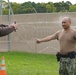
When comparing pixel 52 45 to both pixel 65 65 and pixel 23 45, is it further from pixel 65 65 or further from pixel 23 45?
pixel 65 65

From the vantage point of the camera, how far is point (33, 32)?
2097 centimetres

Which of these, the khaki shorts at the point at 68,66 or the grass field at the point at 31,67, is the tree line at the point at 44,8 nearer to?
the grass field at the point at 31,67

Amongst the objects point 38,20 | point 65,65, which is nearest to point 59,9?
point 38,20

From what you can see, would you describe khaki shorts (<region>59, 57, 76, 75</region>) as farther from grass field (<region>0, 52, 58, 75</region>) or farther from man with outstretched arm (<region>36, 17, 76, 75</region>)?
grass field (<region>0, 52, 58, 75</region>)

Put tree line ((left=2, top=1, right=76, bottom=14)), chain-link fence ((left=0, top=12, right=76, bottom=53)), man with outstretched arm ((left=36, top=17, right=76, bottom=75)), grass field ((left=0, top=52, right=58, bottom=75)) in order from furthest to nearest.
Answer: tree line ((left=2, top=1, right=76, bottom=14)) < chain-link fence ((left=0, top=12, right=76, bottom=53)) < grass field ((left=0, top=52, right=58, bottom=75)) < man with outstretched arm ((left=36, top=17, right=76, bottom=75))

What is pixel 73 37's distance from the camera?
7.65 meters

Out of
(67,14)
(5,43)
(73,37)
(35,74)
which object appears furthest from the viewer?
(5,43)

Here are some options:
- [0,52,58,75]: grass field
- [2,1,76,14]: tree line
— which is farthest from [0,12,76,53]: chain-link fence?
[0,52,58,75]: grass field

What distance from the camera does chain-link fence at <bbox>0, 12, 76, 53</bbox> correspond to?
20.4 meters

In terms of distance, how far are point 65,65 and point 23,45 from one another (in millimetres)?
13346

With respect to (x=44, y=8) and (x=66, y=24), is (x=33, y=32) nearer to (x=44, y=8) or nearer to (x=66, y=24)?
(x=44, y=8)

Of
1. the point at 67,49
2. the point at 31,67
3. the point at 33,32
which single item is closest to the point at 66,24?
the point at 67,49

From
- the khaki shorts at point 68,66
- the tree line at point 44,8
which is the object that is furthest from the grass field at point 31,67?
the tree line at point 44,8

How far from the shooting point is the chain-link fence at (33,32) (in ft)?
66.8
